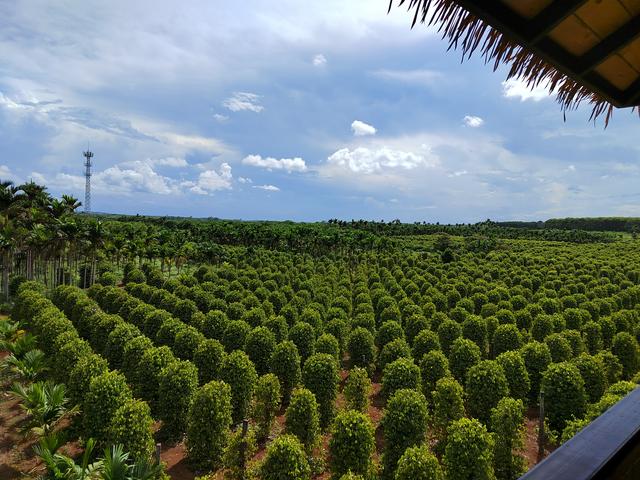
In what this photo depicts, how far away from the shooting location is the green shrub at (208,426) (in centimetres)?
1460

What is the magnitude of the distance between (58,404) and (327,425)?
420 inches

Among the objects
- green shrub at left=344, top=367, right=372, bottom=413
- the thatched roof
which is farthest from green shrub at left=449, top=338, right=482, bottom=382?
the thatched roof

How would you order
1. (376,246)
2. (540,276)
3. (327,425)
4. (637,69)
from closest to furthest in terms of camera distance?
(637,69)
(327,425)
(540,276)
(376,246)

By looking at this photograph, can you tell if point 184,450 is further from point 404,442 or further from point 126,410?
point 404,442

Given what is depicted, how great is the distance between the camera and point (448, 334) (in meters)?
23.9

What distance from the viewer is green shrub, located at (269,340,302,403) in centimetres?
1920

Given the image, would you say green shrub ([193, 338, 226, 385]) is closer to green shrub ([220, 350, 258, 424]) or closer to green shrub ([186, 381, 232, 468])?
green shrub ([220, 350, 258, 424])

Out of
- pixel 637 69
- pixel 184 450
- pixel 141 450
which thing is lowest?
pixel 184 450

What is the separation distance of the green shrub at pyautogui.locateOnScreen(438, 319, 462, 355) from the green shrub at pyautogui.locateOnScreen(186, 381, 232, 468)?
1380 cm

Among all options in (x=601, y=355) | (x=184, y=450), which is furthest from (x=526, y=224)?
(x=184, y=450)

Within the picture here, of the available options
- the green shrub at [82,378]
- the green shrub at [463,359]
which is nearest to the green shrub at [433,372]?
the green shrub at [463,359]

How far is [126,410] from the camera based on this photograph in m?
13.7

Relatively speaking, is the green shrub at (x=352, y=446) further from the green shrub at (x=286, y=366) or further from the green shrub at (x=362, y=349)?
the green shrub at (x=362, y=349)

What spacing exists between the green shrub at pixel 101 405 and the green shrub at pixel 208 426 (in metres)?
2.55
